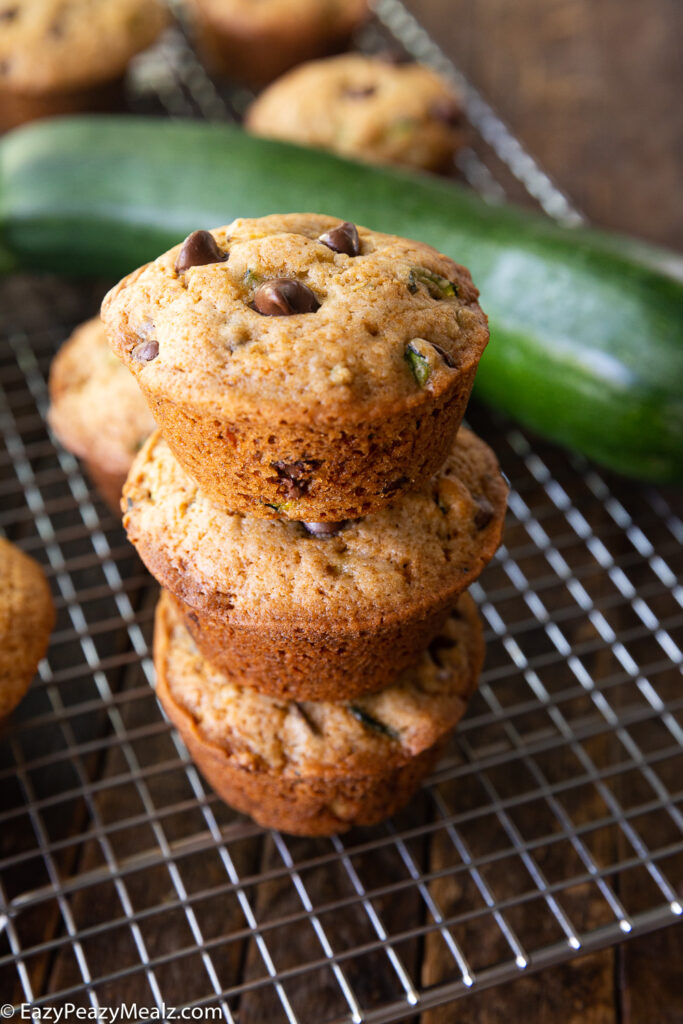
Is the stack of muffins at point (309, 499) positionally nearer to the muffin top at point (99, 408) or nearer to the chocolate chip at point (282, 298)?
the chocolate chip at point (282, 298)

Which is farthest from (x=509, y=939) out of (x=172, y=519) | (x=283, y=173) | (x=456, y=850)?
(x=283, y=173)

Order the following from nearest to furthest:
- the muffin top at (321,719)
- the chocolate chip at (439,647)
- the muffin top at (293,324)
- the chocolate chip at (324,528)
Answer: the muffin top at (293,324) → the chocolate chip at (324,528) → the muffin top at (321,719) → the chocolate chip at (439,647)

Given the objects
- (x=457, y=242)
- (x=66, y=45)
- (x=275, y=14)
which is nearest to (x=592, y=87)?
(x=275, y=14)

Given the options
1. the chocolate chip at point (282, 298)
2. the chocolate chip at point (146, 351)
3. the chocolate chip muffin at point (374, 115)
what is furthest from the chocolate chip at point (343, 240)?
the chocolate chip muffin at point (374, 115)

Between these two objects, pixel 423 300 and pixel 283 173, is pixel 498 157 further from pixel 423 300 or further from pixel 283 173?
pixel 423 300

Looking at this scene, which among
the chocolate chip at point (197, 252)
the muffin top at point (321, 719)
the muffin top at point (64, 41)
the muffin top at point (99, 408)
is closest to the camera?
the chocolate chip at point (197, 252)

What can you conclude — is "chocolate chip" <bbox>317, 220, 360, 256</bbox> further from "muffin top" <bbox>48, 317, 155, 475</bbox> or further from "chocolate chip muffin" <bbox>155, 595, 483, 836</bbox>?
"muffin top" <bbox>48, 317, 155, 475</bbox>
